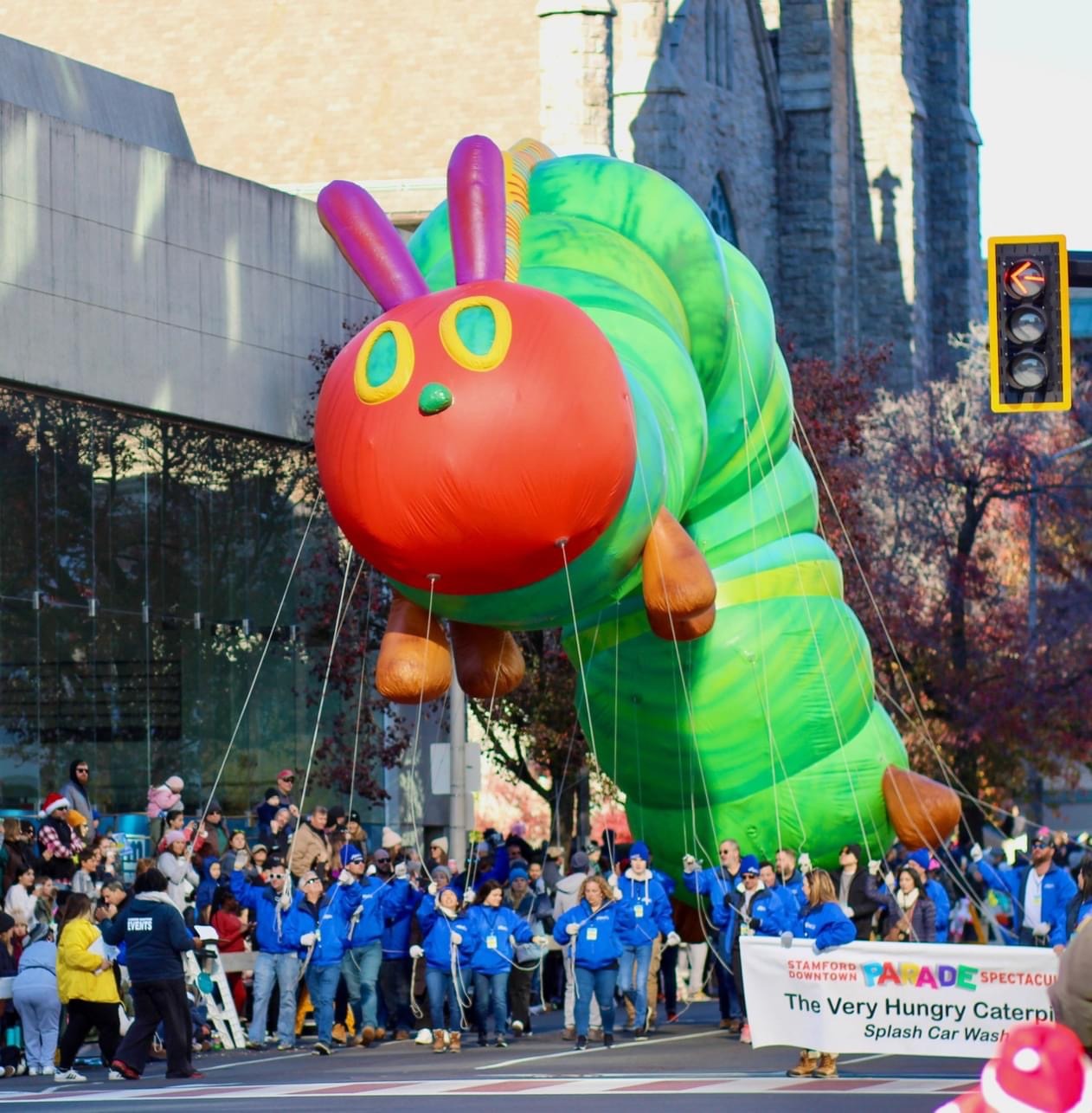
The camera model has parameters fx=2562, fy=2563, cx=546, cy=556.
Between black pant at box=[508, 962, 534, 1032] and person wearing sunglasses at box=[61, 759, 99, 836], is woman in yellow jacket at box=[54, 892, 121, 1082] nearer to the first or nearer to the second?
black pant at box=[508, 962, 534, 1032]

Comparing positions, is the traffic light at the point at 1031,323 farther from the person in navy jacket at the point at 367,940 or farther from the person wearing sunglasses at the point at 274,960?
the person wearing sunglasses at the point at 274,960

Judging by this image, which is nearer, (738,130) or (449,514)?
(449,514)

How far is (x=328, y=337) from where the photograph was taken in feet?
104

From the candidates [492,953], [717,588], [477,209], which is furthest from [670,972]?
[477,209]

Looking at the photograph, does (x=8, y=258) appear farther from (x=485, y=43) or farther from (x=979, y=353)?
(x=979, y=353)

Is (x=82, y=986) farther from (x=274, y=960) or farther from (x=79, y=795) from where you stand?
(x=79, y=795)

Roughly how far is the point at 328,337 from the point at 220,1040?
44.5ft

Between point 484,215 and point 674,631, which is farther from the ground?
point 484,215

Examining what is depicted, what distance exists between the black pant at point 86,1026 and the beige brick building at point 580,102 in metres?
Answer: 20.7

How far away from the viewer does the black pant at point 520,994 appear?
833 inches

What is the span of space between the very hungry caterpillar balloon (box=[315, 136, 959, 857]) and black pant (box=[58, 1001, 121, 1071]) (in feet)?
12.5

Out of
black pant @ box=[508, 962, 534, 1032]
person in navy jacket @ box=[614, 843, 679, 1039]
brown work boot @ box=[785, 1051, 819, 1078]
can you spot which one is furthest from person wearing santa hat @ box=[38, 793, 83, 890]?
brown work boot @ box=[785, 1051, 819, 1078]

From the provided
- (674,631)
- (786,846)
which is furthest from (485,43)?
(674,631)

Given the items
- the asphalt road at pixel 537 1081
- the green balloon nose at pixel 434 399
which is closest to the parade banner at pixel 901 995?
the asphalt road at pixel 537 1081
